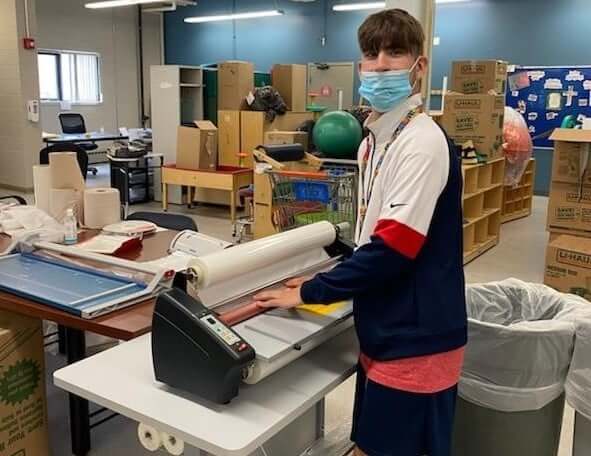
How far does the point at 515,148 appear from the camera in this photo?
7.00 metres

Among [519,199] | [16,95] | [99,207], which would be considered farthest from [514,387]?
[16,95]

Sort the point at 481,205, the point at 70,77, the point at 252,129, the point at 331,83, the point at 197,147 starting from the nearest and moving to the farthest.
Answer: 1. the point at 481,205
2. the point at 197,147
3. the point at 252,129
4. the point at 331,83
5. the point at 70,77

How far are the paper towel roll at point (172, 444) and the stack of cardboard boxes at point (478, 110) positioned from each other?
4.77m

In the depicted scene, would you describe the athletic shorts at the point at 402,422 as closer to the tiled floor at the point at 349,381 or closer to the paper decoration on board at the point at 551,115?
the tiled floor at the point at 349,381

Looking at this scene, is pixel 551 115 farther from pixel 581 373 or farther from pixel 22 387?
pixel 22 387

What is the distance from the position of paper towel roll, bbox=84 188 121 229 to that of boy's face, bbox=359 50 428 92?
1726 mm

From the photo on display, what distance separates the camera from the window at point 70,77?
11.5 meters

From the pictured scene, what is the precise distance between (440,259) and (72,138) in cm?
870

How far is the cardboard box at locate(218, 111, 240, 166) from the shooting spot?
7.81 meters

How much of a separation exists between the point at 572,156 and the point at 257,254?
375cm

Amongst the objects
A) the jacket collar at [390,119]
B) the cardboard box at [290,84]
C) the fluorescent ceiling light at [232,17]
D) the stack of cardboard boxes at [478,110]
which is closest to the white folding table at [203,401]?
the jacket collar at [390,119]

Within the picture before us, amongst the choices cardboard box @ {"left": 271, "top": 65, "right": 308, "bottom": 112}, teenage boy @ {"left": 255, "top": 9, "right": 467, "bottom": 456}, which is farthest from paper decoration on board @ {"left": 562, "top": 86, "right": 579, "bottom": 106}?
teenage boy @ {"left": 255, "top": 9, "right": 467, "bottom": 456}

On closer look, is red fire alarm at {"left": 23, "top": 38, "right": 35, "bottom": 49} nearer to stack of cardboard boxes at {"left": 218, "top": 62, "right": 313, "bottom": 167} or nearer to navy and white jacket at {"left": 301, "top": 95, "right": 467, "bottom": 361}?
stack of cardboard boxes at {"left": 218, "top": 62, "right": 313, "bottom": 167}

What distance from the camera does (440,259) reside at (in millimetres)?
1439
